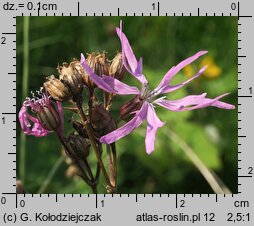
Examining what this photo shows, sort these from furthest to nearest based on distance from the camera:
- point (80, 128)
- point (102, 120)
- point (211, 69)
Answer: point (211, 69)
point (80, 128)
point (102, 120)

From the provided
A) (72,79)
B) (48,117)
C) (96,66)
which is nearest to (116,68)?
(96,66)

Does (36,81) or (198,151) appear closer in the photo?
(198,151)

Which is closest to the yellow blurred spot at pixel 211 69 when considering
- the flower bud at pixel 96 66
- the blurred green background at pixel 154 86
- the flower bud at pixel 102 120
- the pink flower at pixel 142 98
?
the blurred green background at pixel 154 86

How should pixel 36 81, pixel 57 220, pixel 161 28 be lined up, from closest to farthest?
pixel 57 220 → pixel 36 81 → pixel 161 28

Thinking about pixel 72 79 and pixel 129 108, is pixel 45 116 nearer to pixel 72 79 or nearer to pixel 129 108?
pixel 72 79

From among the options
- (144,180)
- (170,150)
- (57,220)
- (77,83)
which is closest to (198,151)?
(170,150)

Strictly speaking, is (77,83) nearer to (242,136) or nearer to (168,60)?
(242,136)
